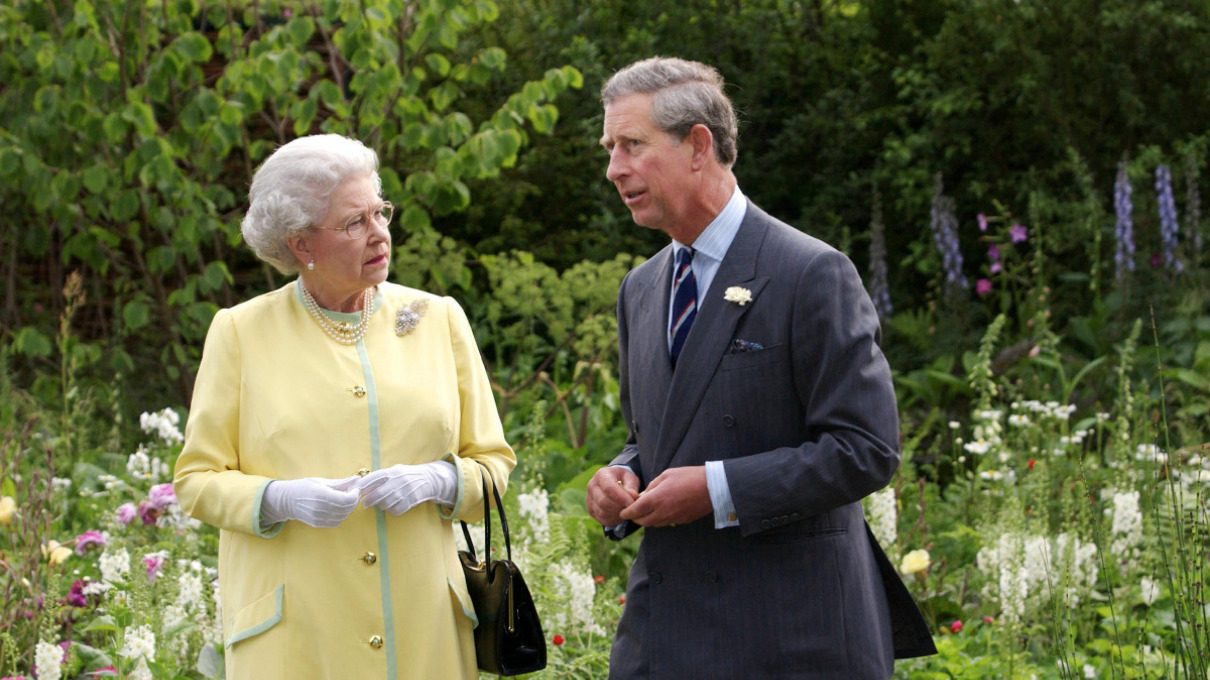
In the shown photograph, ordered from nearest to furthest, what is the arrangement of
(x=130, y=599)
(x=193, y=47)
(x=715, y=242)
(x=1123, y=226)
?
(x=715, y=242), (x=130, y=599), (x=193, y=47), (x=1123, y=226)

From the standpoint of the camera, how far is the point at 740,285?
257 cm

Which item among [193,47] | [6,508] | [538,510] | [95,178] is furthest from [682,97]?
[95,178]

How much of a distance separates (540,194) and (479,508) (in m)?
5.80

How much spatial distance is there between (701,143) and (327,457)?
0.91 m

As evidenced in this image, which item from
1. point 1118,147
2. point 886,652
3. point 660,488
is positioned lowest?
point 886,652

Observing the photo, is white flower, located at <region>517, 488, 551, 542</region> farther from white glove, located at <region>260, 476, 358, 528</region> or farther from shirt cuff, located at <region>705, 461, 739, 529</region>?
shirt cuff, located at <region>705, 461, 739, 529</region>

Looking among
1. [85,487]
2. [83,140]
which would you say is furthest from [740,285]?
[83,140]

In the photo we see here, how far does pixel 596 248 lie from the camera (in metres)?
8.12

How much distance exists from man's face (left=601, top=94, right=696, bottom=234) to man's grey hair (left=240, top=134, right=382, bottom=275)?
47 cm

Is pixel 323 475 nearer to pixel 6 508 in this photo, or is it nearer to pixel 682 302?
pixel 682 302

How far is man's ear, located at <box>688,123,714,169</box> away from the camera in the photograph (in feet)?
8.54

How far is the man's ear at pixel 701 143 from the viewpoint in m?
2.60

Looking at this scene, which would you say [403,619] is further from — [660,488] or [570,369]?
[570,369]

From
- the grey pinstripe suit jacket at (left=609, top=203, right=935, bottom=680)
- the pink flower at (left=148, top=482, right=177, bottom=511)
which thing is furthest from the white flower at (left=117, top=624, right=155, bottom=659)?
the grey pinstripe suit jacket at (left=609, top=203, right=935, bottom=680)
